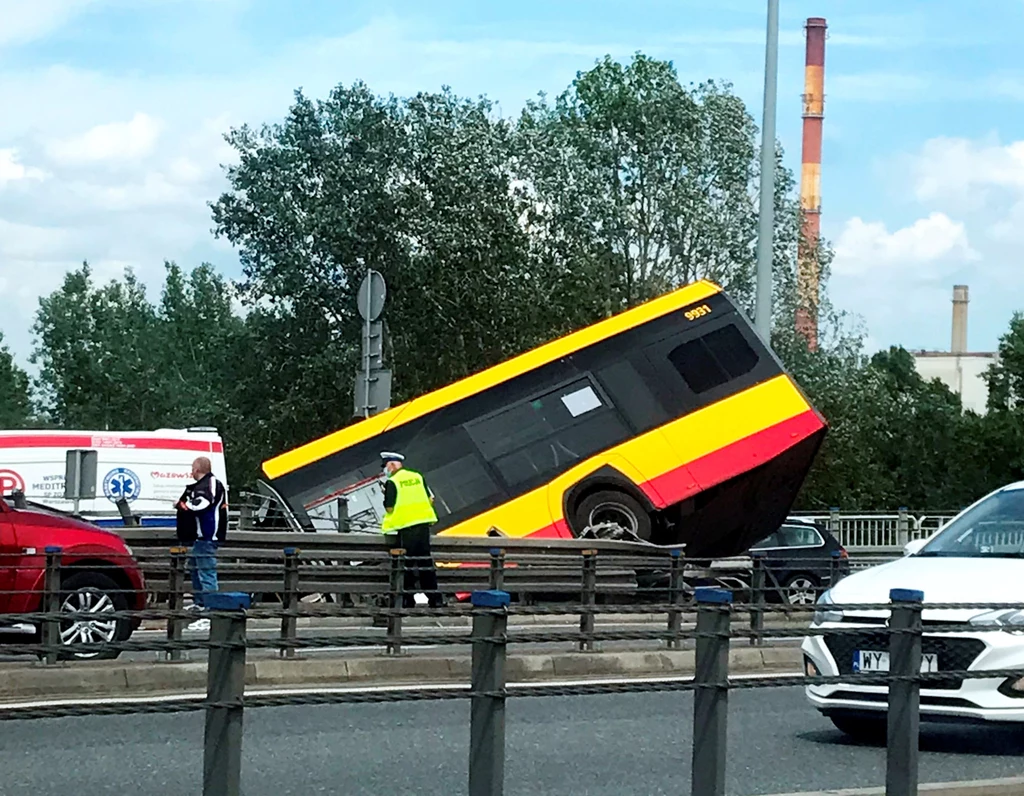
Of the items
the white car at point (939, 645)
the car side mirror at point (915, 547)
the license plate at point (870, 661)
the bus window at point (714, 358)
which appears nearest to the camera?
the license plate at point (870, 661)

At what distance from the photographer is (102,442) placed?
29000 millimetres

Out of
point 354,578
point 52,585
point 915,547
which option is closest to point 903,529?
point 354,578

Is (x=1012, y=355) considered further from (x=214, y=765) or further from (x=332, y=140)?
(x=214, y=765)

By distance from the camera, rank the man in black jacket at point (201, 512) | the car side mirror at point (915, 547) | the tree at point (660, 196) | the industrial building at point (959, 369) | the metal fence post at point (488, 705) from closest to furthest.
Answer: the metal fence post at point (488, 705)
the car side mirror at point (915, 547)
the man in black jacket at point (201, 512)
the tree at point (660, 196)
the industrial building at point (959, 369)

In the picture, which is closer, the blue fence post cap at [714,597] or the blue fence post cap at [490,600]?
the blue fence post cap at [490,600]

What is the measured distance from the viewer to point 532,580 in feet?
67.7

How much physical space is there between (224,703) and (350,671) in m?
10.2

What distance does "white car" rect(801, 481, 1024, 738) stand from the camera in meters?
10.5

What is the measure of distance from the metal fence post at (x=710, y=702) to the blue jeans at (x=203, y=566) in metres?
9.44

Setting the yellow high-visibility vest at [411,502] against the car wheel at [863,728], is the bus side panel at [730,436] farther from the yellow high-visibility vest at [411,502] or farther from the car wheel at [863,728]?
the car wheel at [863,728]

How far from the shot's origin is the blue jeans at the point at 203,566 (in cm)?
1678

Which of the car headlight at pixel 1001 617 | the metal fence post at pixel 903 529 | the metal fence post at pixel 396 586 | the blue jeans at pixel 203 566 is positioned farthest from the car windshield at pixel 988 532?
the metal fence post at pixel 903 529

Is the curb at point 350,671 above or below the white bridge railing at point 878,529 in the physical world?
below

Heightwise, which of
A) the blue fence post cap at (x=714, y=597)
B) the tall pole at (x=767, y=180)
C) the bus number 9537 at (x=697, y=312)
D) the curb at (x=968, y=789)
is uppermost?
the tall pole at (x=767, y=180)
